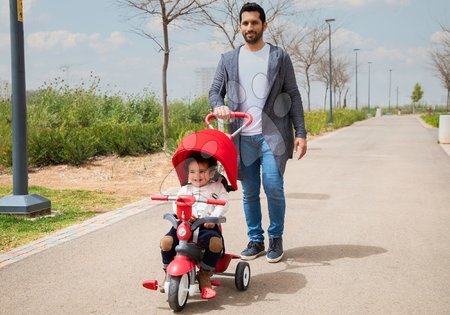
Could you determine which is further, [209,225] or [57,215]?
[57,215]

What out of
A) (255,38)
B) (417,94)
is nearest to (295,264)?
(255,38)

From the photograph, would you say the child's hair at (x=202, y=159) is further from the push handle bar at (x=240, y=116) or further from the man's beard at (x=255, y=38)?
the man's beard at (x=255, y=38)

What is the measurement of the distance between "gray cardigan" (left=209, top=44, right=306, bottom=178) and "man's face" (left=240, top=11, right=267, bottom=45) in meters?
0.20

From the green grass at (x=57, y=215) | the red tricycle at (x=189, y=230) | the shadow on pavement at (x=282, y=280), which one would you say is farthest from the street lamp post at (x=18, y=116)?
the red tricycle at (x=189, y=230)

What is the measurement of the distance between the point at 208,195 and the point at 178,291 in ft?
2.33

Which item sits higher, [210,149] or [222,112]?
[222,112]

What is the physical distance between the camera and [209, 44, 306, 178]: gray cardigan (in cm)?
500

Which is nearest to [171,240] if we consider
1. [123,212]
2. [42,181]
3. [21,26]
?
[123,212]

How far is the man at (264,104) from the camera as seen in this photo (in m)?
4.99

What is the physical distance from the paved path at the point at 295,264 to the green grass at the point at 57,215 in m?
0.29

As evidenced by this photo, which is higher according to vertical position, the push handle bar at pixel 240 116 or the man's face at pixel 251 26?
the man's face at pixel 251 26

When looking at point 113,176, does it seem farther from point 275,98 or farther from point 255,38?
point 255,38

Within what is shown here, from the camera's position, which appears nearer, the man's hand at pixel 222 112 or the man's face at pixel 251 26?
the man's hand at pixel 222 112

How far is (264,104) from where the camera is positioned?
5.03 meters
